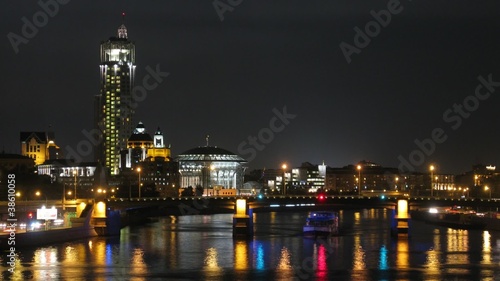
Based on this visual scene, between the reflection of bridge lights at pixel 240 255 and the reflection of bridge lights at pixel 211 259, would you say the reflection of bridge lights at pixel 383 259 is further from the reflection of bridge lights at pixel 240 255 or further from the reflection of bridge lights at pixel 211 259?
the reflection of bridge lights at pixel 211 259

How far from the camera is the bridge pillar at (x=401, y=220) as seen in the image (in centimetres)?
10831

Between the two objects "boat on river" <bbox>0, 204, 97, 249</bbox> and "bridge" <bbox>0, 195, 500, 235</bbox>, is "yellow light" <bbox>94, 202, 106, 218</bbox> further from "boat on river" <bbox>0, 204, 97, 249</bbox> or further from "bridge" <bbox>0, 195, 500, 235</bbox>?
"boat on river" <bbox>0, 204, 97, 249</bbox>

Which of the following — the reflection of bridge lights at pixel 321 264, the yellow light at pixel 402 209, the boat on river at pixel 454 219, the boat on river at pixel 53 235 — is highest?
the yellow light at pixel 402 209

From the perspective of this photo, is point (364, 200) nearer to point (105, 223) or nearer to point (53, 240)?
point (105, 223)

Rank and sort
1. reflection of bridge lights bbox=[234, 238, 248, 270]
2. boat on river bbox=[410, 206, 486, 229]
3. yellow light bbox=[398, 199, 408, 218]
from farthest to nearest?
boat on river bbox=[410, 206, 486, 229]
yellow light bbox=[398, 199, 408, 218]
reflection of bridge lights bbox=[234, 238, 248, 270]

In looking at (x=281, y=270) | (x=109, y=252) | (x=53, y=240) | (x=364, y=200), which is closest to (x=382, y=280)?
(x=281, y=270)

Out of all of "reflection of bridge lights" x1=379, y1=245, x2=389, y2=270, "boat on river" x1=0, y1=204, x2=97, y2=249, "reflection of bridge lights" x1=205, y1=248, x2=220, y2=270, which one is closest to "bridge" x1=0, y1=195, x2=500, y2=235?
"boat on river" x1=0, y1=204, x2=97, y2=249

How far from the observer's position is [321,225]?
112m

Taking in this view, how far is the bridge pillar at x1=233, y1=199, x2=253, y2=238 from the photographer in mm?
108375

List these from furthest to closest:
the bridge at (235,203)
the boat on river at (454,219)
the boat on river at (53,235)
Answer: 1. the boat on river at (454,219)
2. the bridge at (235,203)
3. the boat on river at (53,235)

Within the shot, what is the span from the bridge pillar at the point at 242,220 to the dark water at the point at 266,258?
1.79 metres

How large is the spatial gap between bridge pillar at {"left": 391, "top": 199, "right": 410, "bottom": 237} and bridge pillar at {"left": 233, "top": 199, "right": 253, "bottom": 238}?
606 inches

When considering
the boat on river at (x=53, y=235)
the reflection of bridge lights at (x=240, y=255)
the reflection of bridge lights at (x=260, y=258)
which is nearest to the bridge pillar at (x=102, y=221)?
the boat on river at (x=53, y=235)

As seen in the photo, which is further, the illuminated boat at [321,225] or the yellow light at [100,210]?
the illuminated boat at [321,225]
